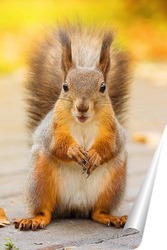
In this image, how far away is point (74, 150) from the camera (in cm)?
247

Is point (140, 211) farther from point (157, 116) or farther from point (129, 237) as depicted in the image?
point (157, 116)

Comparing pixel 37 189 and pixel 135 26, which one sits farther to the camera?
pixel 135 26

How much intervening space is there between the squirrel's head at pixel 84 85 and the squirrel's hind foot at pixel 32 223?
0.37 meters

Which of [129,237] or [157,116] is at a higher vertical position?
[157,116]

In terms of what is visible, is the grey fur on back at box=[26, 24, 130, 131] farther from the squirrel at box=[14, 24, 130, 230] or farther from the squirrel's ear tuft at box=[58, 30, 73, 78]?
the squirrel's ear tuft at box=[58, 30, 73, 78]

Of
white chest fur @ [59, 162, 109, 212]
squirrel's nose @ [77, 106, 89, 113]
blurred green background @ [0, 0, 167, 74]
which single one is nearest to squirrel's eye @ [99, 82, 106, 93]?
squirrel's nose @ [77, 106, 89, 113]

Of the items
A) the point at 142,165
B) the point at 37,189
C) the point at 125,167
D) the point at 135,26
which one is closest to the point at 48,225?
the point at 37,189

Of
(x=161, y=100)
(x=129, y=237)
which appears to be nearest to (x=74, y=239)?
(x=129, y=237)

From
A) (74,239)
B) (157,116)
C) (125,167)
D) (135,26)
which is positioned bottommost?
(74,239)

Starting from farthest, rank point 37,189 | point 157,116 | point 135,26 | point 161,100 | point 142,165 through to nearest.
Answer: point 135,26, point 161,100, point 157,116, point 142,165, point 37,189

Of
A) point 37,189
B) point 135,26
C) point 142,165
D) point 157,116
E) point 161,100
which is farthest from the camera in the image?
point 135,26

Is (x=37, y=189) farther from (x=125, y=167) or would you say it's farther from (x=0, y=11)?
(x=0, y=11)

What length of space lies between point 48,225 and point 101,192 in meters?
0.19

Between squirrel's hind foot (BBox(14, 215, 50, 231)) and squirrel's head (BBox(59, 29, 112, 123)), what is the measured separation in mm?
368
